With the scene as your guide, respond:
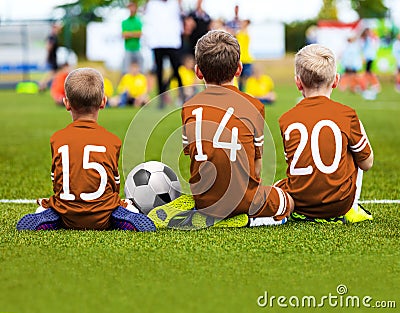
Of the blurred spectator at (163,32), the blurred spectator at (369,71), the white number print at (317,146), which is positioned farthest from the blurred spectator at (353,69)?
the white number print at (317,146)

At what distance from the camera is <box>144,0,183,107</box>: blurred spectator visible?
557 inches

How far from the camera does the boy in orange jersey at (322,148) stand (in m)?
4.53

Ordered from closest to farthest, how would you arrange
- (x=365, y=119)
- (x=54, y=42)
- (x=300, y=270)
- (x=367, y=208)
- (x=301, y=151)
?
(x=300, y=270)
(x=301, y=151)
(x=367, y=208)
(x=365, y=119)
(x=54, y=42)

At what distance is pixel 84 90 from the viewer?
174 inches

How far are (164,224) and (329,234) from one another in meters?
0.96

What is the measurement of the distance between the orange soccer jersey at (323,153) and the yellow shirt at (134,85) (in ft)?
40.7

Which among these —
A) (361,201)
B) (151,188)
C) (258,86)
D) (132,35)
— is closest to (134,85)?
(132,35)

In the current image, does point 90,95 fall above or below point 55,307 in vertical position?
above

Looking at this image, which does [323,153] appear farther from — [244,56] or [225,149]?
[244,56]

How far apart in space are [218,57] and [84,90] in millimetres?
802

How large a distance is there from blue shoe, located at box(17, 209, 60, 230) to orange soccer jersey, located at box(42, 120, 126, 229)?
5cm

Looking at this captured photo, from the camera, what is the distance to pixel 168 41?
14125 millimetres

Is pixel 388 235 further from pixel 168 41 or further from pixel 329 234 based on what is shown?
pixel 168 41

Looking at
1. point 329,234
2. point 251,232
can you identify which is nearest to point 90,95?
point 251,232
